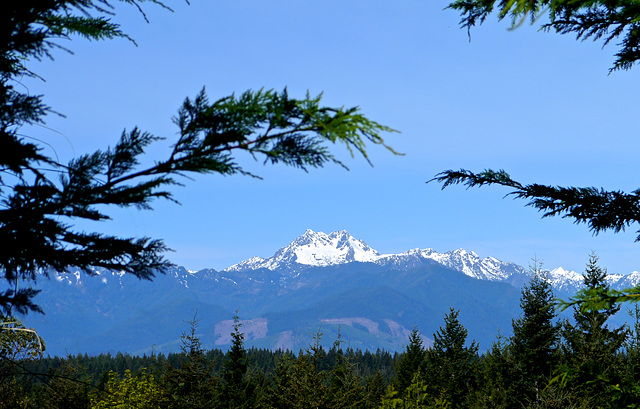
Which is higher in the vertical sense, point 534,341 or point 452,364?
point 534,341

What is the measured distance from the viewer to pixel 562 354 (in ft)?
118

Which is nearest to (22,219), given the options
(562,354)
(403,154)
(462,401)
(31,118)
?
(31,118)

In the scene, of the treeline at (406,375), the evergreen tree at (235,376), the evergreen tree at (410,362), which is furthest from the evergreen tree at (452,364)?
the evergreen tree at (235,376)

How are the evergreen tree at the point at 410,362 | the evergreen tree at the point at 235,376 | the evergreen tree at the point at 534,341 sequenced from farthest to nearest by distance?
the evergreen tree at the point at 410,362 < the evergreen tree at the point at 534,341 < the evergreen tree at the point at 235,376

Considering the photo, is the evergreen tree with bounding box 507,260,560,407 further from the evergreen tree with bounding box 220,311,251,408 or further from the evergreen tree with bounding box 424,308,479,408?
the evergreen tree with bounding box 220,311,251,408

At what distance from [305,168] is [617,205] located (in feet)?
22.3

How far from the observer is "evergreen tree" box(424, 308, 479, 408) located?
139 ft

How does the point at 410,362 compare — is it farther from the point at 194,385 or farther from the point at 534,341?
the point at 194,385

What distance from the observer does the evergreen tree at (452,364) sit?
42.3 meters

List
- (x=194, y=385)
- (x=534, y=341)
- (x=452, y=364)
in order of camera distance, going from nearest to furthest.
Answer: (x=194, y=385) → (x=534, y=341) → (x=452, y=364)

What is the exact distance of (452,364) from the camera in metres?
43.0

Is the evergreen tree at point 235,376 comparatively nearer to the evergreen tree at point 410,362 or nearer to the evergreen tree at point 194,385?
the evergreen tree at point 194,385

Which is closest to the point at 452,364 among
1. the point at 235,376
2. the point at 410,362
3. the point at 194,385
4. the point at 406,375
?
the point at 406,375

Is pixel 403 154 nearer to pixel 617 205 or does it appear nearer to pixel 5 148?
pixel 5 148
